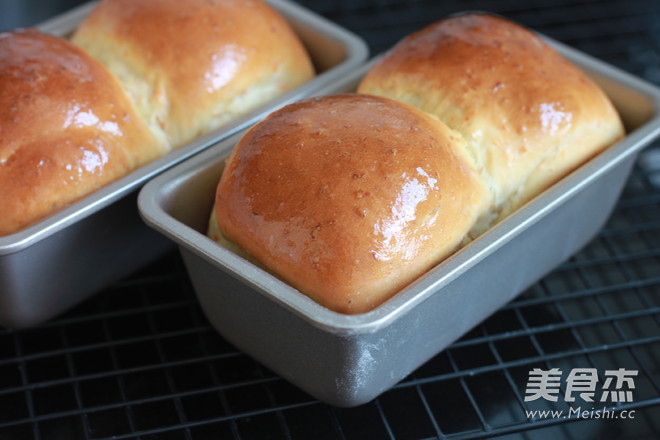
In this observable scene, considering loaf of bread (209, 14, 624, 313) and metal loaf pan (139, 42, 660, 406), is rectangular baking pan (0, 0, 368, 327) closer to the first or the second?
metal loaf pan (139, 42, 660, 406)

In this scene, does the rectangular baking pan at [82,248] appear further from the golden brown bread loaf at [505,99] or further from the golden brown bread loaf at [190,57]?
the golden brown bread loaf at [505,99]

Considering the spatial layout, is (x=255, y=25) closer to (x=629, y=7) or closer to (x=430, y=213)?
(x=430, y=213)

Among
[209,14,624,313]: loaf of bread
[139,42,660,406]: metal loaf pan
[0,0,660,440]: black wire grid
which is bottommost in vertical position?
[0,0,660,440]: black wire grid

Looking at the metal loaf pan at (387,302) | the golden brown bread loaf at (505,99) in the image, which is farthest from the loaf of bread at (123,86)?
the golden brown bread loaf at (505,99)

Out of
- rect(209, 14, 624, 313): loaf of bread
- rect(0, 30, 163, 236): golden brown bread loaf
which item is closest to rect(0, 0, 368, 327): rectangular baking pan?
rect(0, 30, 163, 236): golden brown bread loaf

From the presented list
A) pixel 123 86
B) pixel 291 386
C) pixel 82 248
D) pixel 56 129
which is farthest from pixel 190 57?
pixel 291 386

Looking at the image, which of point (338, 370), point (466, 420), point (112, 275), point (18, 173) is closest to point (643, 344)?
point (466, 420)
